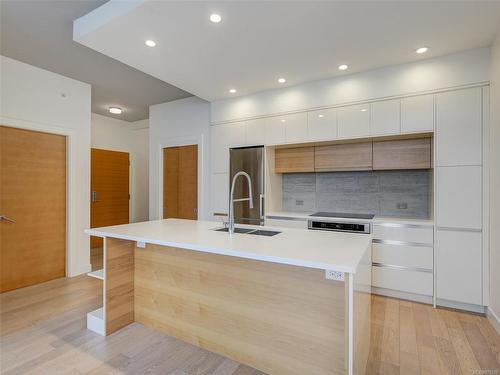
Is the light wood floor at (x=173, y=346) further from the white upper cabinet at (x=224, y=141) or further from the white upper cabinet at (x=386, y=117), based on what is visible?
the white upper cabinet at (x=224, y=141)

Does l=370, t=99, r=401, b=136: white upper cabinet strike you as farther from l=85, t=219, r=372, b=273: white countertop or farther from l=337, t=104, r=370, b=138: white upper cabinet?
l=85, t=219, r=372, b=273: white countertop

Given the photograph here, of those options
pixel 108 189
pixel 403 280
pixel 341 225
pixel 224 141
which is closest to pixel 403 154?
pixel 341 225

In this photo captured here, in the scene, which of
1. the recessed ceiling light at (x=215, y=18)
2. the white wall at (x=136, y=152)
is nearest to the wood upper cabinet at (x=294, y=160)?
the recessed ceiling light at (x=215, y=18)

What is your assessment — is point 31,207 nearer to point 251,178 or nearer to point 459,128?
point 251,178

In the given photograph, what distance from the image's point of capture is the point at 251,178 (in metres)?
3.90

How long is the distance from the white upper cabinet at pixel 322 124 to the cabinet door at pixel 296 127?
7cm

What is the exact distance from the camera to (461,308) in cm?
270

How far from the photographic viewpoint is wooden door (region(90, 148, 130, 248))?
5375 mm

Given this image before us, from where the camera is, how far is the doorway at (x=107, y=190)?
5355mm

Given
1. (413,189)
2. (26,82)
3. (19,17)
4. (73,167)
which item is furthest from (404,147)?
(26,82)

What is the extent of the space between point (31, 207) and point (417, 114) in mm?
4967

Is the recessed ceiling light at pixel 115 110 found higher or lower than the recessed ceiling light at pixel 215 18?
higher

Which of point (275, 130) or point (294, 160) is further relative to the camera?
point (294, 160)

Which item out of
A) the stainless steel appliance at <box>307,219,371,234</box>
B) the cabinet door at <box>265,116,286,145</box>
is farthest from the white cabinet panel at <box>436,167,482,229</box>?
the cabinet door at <box>265,116,286,145</box>
